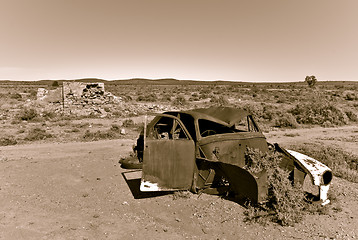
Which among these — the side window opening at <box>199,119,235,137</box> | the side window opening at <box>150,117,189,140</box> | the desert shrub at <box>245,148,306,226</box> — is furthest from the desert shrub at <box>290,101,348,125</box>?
the desert shrub at <box>245,148,306,226</box>

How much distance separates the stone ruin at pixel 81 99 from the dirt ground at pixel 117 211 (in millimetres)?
11319

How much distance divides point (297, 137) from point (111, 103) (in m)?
14.3

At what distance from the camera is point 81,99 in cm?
1895

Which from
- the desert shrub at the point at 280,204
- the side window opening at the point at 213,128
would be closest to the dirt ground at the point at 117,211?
the desert shrub at the point at 280,204

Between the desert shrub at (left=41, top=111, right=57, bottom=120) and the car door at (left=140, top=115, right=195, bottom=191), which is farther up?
the car door at (left=140, top=115, right=195, bottom=191)

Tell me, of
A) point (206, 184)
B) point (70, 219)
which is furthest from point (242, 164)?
point (70, 219)

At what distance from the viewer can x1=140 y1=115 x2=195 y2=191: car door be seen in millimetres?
4762

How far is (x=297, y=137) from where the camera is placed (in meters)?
12.2

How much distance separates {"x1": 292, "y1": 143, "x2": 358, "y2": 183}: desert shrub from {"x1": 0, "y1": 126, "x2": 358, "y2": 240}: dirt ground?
0.44 metres

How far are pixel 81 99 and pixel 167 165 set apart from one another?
1597 centimetres

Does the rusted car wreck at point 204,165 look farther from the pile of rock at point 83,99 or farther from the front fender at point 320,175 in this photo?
the pile of rock at point 83,99

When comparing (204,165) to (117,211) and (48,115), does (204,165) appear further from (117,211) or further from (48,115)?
(48,115)

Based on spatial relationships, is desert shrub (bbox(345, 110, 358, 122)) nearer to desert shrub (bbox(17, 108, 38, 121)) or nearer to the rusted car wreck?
the rusted car wreck

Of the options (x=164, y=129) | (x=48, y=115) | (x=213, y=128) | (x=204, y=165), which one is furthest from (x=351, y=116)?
(x=48, y=115)
